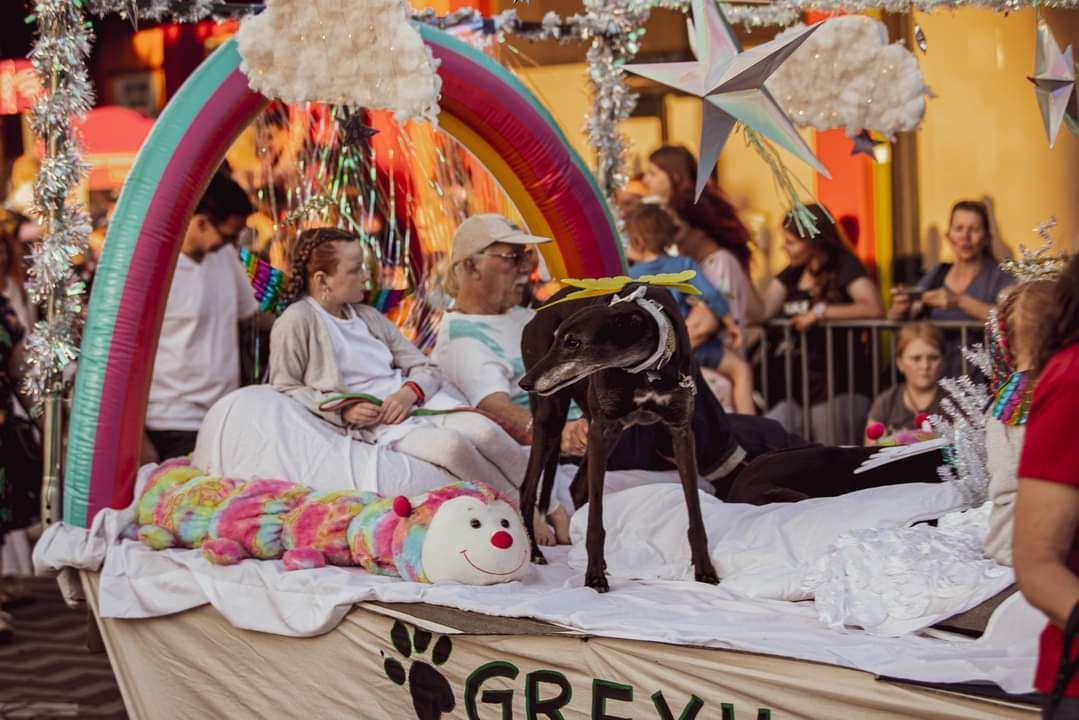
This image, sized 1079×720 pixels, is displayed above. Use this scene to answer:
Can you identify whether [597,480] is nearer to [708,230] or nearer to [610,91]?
[610,91]

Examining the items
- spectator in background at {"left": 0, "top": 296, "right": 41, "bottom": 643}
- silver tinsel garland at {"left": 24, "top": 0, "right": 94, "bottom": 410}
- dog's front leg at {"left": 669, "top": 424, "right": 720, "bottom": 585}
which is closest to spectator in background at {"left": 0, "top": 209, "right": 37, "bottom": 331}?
spectator in background at {"left": 0, "top": 296, "right": 41, "bottom": 643}

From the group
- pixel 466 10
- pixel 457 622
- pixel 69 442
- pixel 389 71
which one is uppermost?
pixel 466 10

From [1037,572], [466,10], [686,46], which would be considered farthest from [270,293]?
[686,46]

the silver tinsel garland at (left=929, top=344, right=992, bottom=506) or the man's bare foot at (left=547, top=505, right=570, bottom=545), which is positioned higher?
the silver tinsel garland at (left=929, top=344, right=992, bottom=506)

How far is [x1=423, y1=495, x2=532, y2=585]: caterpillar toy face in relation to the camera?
3.94m

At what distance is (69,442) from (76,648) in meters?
1.45

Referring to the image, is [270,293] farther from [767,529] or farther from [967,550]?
[967,550]

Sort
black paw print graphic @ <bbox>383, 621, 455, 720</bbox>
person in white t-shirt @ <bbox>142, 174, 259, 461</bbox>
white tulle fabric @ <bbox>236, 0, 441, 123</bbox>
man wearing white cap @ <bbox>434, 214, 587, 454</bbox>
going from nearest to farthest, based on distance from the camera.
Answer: black paw print graphic @ <bbox>383, 621, 455, 720</bbox> → white tulle fabric @ <bbox>236, 0, 441, 123</bbox> → man wearing white cap @ <bbox>434, 214, 587, 454</bbox> → person in white t-shirt @ <bbox>142, 174, 259, 461</bbox>

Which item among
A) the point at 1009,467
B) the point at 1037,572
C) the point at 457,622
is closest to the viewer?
the point at 1037,572

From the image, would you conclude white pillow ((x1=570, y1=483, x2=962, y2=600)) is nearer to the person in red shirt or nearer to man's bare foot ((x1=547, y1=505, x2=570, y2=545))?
man's bare foot ((x1=547, y1=505, x2=570, y2=545))

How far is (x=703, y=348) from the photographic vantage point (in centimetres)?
681

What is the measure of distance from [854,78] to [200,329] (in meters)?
2.64

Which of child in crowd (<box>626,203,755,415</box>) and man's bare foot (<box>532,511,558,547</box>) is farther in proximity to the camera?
child in crowd (<box>626,203,755,415</box>)

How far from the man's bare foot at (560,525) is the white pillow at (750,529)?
11.0 inches
